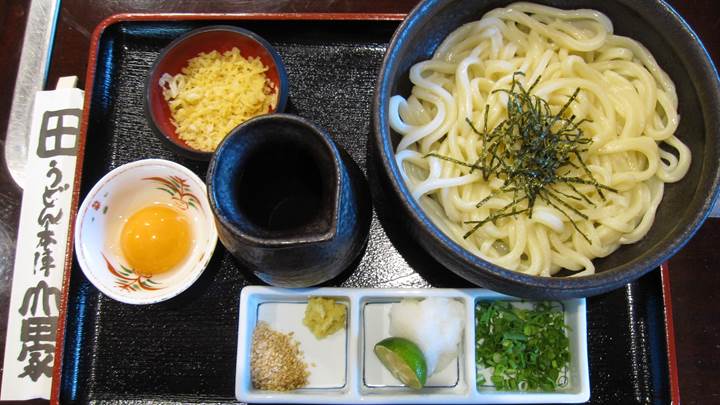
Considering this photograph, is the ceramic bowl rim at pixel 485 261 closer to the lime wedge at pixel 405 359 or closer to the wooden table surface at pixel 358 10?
the lime wedge at pixel 405 359

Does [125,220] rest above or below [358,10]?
below

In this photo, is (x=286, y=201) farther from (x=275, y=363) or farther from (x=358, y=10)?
(x=358, y=10)

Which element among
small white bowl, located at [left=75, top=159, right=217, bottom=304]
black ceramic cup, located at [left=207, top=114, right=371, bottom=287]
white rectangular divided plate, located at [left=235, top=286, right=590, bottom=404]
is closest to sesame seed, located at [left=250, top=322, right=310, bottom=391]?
white rectangular divided plate, located at [left=235, top=286, right=590, bottom=404]

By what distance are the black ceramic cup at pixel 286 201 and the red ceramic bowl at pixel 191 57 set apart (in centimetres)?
37

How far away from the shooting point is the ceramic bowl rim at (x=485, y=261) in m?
1.59

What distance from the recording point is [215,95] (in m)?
2.24

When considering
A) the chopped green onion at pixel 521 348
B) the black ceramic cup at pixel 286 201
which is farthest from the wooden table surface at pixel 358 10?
the black ceramic cup at pixel 286 201

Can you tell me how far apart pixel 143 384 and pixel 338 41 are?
1.61 meters

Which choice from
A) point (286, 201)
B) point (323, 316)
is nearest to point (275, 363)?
point (323, 316)

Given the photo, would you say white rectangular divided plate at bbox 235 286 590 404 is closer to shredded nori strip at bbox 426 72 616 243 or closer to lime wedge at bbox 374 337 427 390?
lime wedge at bbox 374 337 427 390

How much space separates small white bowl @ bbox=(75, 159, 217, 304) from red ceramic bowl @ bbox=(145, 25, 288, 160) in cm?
15

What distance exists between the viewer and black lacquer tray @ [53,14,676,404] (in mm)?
2102

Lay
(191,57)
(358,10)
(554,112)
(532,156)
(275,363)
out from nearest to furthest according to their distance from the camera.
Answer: (532,156)
(554,112)
(275,363)
(191,57)
(358,10)

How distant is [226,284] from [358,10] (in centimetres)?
145
